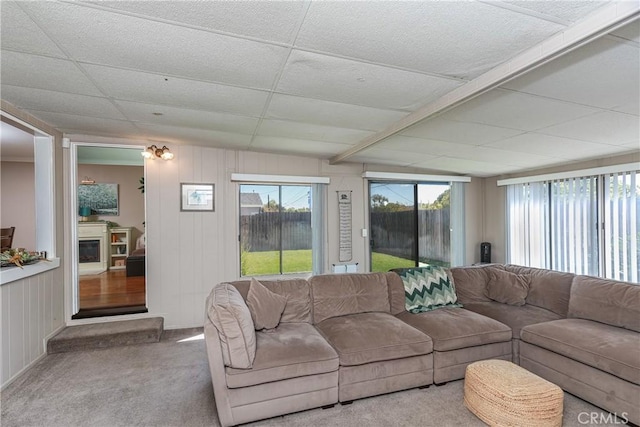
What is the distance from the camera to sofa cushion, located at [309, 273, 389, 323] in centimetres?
307

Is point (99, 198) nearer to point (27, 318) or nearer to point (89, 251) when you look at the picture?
Result: point (89, 251)

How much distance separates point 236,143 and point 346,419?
11.0ft

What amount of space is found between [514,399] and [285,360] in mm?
1573

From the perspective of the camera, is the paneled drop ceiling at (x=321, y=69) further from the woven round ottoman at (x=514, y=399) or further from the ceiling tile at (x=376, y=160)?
the woven round ottoman at (x=514, y=399)

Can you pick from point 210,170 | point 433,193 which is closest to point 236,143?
point 210,170

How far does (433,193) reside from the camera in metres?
5.77

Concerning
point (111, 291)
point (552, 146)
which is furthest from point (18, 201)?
point (552, 146)

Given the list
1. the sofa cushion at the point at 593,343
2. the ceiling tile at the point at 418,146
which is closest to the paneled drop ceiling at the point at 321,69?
the ceiling tile at the point at 418,146

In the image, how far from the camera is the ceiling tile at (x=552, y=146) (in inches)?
132

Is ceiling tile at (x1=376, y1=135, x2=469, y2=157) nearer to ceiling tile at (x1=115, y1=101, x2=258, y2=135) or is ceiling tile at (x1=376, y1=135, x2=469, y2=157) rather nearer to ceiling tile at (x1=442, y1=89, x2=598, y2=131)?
ceiling tile at (x1=442, y1=89, x2=598, y2=131)

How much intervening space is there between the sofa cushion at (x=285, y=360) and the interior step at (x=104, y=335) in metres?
1.95

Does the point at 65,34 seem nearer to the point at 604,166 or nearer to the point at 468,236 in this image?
the point at 604,166

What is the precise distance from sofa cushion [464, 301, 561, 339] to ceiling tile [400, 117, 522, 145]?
6.21ft

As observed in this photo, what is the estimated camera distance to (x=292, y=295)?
3.04 meters
